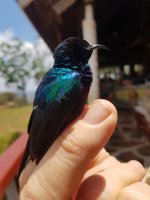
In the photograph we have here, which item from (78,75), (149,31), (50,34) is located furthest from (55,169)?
(149,31)

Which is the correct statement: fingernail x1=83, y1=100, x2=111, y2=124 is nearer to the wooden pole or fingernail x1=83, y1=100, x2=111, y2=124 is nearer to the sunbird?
the sunbird

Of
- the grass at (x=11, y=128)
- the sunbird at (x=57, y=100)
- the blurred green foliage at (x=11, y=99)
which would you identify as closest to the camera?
the sunbird at (x=57, y=100)

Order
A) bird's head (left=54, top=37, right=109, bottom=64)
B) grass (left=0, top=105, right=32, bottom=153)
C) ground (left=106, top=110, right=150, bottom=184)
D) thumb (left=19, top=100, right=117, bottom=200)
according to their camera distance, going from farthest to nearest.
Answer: ground (left=106, top=110, right=150, bottom=184), grass (left=0, top=105, right=32, bottom=153), bird's head (left=54, top=37, right=109, bottom=64), thumb (left=19, top=100, right=117, bottom=200)

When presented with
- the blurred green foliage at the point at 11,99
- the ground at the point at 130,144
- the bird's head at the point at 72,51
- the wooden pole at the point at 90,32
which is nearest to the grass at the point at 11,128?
the wooden pole at the point at 90,32

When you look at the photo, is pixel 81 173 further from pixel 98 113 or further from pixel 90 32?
pixel 90 32

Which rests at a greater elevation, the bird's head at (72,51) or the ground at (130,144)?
the bird's head at (72,51)

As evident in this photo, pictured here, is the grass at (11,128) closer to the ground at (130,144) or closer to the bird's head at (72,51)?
the ground at (130,144)

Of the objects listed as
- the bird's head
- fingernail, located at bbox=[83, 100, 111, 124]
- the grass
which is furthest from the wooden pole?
fingernail, located at bbox=[83, 100, 111, 124]
